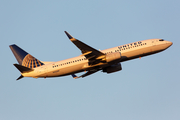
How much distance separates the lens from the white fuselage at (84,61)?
2127 inches

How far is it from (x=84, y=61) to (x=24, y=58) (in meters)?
14.0

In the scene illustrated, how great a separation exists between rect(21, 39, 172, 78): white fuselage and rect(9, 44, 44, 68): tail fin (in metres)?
2.35

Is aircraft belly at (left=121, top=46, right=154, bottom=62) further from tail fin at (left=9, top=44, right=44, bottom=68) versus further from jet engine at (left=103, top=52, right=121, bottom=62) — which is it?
tail fin at (left=9, top=44, right=44, bottom=68)

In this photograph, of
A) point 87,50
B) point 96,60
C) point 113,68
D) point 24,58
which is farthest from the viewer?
point 24,58

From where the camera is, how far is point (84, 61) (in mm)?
54031

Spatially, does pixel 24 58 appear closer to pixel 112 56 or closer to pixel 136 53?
pixel 112 56

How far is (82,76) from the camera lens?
202ft

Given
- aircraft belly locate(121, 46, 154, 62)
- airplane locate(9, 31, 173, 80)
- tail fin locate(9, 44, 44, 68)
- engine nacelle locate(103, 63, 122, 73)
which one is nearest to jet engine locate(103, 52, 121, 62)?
airplane locate(9, 31, 173, 80)

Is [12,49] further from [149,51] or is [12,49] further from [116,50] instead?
[149,51]

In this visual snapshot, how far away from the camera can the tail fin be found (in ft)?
188

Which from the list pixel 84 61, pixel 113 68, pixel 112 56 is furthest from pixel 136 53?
pixel 84 61

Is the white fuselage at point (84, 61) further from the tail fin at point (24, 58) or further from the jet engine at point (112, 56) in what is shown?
the tail fin at point (24, 58)

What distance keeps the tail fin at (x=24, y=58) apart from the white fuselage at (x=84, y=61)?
2347 millimetres

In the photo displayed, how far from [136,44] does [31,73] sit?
22129 mm
